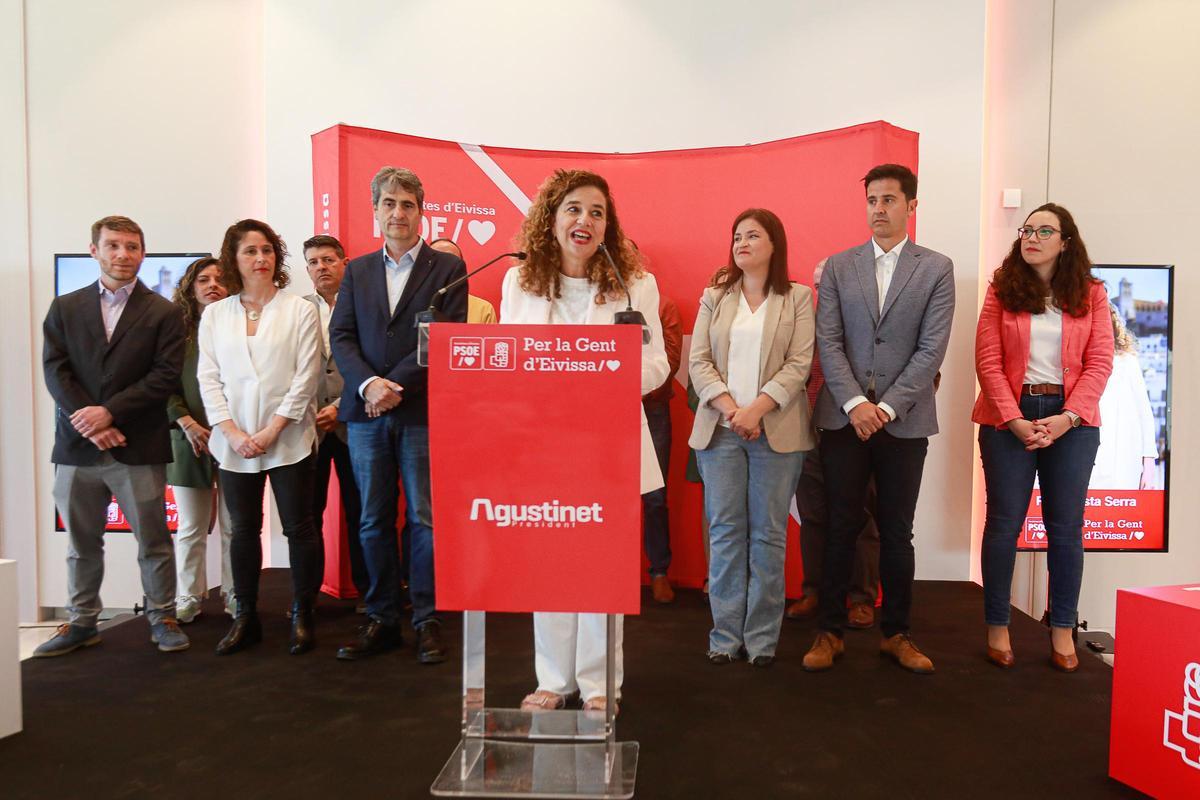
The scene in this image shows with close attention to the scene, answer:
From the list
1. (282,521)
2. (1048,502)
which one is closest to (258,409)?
(282,521)

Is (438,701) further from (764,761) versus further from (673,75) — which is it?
(673,75)

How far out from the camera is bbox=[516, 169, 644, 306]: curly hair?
2336 mm

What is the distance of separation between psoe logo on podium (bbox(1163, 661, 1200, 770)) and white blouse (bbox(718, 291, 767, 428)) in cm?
147

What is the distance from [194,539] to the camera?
3.62 meters

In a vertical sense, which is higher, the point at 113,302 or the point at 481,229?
the point at 481,229

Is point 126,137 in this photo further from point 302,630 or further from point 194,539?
point 302,630

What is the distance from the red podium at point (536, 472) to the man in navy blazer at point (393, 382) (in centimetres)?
101

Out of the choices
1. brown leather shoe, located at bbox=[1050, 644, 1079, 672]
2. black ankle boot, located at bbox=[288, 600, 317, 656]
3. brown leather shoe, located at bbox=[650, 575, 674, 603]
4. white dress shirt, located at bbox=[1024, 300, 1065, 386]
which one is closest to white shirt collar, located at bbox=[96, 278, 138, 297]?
black ankle boot, located at bbox=[288, 600, 317, 656]

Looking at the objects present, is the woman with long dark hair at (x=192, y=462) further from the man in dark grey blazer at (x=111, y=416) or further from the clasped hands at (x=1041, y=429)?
the clasped hands at (x=1041, y=429)

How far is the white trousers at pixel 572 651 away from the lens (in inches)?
87.4

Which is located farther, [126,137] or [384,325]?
[126,137]

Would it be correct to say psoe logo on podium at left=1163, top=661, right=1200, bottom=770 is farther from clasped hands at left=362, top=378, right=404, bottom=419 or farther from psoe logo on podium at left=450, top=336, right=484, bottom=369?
clasped hands at left=362, top=378, right=404, bottom=419

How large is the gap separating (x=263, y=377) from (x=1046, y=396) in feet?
9.87

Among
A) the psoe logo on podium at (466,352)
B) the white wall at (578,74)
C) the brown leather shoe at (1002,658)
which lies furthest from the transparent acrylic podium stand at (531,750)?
the white wall at (578,74)
